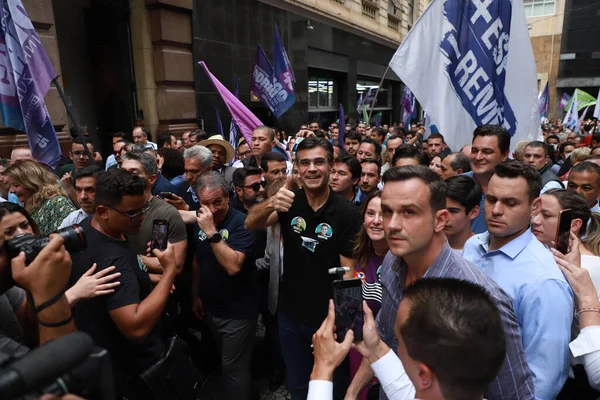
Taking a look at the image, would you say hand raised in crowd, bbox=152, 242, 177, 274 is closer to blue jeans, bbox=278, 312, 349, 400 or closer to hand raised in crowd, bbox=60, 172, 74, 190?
blue jeans, bbox=278, 312, 349, 400

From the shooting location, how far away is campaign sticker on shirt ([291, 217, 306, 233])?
2.72 meters

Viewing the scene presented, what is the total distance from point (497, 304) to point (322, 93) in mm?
15150

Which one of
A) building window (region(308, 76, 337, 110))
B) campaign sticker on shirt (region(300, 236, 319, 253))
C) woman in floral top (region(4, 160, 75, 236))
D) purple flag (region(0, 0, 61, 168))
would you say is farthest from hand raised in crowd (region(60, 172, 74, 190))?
building window (region(308, 76, 337, 110))

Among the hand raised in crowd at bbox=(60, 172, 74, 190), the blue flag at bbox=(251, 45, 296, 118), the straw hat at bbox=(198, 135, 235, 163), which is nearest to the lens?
the hand raised in crowd at bbox=(60, 172, 74, 190)

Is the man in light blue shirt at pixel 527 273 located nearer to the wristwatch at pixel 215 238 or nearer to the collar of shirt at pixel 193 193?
the wristwatch at pixel 215 238

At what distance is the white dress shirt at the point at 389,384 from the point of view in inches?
55.2

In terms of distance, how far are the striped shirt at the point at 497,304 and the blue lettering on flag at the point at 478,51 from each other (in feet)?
9.80

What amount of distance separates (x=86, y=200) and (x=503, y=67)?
4300 millimetres

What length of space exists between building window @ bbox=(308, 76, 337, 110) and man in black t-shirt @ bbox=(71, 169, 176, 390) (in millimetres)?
13245

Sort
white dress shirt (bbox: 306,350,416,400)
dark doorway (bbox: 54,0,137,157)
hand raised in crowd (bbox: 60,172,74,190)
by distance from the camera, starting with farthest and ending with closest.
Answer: dark doorway (bbox: 54,0,137,157) < hand raised in crowd (bbox: 60,172,74,190) < white dress shirt (bbox: 306,350,416,400)

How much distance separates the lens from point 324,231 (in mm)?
2658

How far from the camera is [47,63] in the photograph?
155 inches

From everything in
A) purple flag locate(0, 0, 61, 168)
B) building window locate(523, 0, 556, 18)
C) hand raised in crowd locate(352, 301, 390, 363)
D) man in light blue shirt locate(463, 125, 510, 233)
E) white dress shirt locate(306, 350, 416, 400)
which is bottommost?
white dress shirt locate(306, 350, 416, 400)

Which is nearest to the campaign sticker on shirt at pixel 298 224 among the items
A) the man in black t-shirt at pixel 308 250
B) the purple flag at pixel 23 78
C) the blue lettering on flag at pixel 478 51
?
the man in black t-shirt at pixel 308 250
